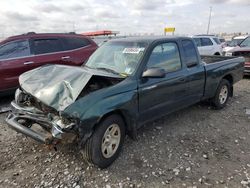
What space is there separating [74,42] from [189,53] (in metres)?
4.05

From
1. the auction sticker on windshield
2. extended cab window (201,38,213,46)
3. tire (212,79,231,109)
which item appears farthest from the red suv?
extended cab window (201,38,213,46)

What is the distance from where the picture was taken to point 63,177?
10.1ft

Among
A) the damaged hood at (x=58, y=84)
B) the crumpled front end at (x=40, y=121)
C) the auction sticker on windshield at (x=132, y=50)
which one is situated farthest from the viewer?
the auction sticker on windshield at (x=132, y=50)

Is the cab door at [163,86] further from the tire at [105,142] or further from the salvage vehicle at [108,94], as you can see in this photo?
the tire at [105,142]

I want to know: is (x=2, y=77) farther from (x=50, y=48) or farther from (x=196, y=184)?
(x=196, y=184)

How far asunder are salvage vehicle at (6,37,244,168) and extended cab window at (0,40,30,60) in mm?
2330

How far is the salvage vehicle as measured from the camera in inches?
114

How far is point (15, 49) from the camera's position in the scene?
6.04 metres

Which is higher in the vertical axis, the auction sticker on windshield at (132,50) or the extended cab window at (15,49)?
the auction sticker on windshield at (132,50)

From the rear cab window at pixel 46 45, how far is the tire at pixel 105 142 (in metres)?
4.15

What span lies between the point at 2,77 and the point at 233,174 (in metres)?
5.36

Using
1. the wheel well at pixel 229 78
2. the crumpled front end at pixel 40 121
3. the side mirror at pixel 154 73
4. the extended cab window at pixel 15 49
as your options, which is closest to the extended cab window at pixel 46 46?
the extended cab window at pixel 15 49

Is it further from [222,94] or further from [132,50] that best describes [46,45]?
[222,94]

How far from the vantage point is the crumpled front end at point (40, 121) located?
9.20ft
